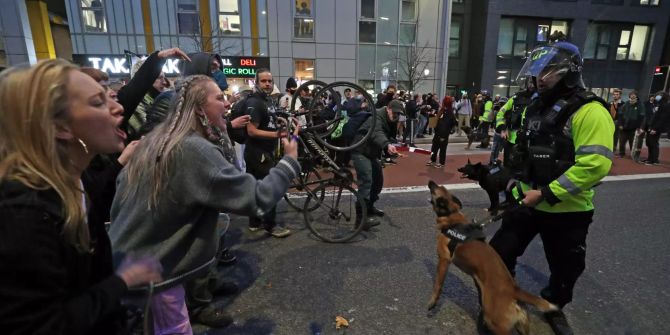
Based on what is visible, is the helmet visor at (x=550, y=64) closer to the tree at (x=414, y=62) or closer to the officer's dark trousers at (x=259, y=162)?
the officer's dark trousers at (x=259, y=162)

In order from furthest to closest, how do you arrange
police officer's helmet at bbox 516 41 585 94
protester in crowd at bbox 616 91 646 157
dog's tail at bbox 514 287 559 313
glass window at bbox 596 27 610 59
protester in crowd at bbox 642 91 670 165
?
glass window at bbox 596 27 610 59
protester in crowd at bbox 616 91 646 157
protester in crowd at bbox 642 91 670 165
police officer's helmet at bbox 516 41 585 94
dog's tail at bbox 514 287 559 313

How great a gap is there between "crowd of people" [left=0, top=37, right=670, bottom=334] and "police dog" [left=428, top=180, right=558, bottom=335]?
1.23 ft

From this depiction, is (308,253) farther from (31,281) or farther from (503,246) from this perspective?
(31,281)

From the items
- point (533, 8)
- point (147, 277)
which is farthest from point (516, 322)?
point (533, 8)

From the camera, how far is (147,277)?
128 cm

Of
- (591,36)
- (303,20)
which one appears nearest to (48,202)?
(303,20)

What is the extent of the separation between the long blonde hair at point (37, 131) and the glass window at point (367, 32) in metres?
20.7

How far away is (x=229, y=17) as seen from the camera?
741 inches

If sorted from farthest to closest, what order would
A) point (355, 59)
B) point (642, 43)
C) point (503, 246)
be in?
1. point (642, 43)
2. point (355, 59)
3. point (503, 246)

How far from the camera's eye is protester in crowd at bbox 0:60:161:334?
0.92 meters

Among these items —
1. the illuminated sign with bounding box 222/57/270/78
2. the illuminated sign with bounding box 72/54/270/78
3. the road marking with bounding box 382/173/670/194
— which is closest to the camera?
the road marking with bounding box 382/173/670/194

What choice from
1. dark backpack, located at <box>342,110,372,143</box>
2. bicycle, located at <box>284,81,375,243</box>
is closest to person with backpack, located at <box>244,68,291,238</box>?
bicycle, located at <box>284,81,375,243</box>

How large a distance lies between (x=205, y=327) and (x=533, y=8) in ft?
91.2

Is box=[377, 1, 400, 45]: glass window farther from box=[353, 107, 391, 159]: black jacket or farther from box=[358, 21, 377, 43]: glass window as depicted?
box=[353, 107, 391, 159]: black jacket
